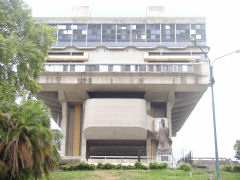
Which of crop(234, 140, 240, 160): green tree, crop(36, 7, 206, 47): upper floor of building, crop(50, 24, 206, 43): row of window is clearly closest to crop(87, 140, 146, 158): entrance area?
crop(234, 140, 240, 160): green tree

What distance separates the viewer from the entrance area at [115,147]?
167 feet

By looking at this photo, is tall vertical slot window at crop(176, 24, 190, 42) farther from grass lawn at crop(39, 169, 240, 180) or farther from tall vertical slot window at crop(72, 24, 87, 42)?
grass lawn at crop(39, 169, 240, 180)

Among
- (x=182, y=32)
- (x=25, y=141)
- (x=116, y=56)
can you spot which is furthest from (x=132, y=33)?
(x=25, y=141)

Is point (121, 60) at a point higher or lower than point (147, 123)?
higher

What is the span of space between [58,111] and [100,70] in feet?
63.7

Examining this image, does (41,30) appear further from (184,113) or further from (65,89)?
(184,113)

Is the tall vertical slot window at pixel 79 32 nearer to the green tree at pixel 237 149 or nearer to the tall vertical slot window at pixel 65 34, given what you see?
the tall vertical slot window at pixel 65 34

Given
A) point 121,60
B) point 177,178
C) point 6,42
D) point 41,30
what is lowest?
point 177,178

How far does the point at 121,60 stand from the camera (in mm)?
49531

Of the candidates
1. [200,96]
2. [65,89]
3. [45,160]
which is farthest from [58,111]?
[45,160]

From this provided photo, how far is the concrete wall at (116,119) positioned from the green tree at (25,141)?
1111 inches

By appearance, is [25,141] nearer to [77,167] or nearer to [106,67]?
[77,167]

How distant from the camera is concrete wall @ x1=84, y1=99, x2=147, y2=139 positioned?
45.5 metres

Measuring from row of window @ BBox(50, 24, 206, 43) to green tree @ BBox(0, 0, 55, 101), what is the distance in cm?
2561
